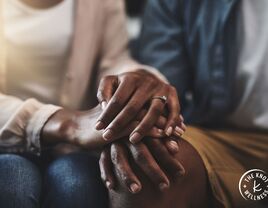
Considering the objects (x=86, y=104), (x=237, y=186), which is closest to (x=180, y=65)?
(x=86, y=104)


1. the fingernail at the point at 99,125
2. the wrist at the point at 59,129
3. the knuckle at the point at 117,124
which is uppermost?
the knuckle at the point at 117,124

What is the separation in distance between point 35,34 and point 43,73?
0.25ft

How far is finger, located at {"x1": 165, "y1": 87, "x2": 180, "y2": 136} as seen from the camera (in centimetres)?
73

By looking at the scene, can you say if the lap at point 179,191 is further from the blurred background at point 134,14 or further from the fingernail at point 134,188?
the blurred background at point 134,14

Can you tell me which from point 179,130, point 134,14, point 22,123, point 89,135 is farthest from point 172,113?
point 134,14

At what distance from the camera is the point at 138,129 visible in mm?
709

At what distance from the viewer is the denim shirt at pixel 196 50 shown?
0.92 m

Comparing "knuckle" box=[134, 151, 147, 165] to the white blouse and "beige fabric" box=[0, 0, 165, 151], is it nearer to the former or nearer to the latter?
"beige fabric" box=[0, 0, 165, 151]

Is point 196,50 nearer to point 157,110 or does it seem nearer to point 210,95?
point 210,95

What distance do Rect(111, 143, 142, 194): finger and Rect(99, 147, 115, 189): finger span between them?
0.04ft

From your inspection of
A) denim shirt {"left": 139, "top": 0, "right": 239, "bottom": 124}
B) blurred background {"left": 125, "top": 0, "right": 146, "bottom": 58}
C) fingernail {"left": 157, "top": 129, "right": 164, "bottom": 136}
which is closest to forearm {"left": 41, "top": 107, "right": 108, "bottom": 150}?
fingernail {"left": 157, "top": 129, "right": 164, "bottom": 136}

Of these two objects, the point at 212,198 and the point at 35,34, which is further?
the point at 35,34

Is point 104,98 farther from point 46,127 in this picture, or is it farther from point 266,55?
point 266,55

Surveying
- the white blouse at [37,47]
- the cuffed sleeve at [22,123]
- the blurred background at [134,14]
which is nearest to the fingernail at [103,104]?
the cuffed sleeve at [22,123]
